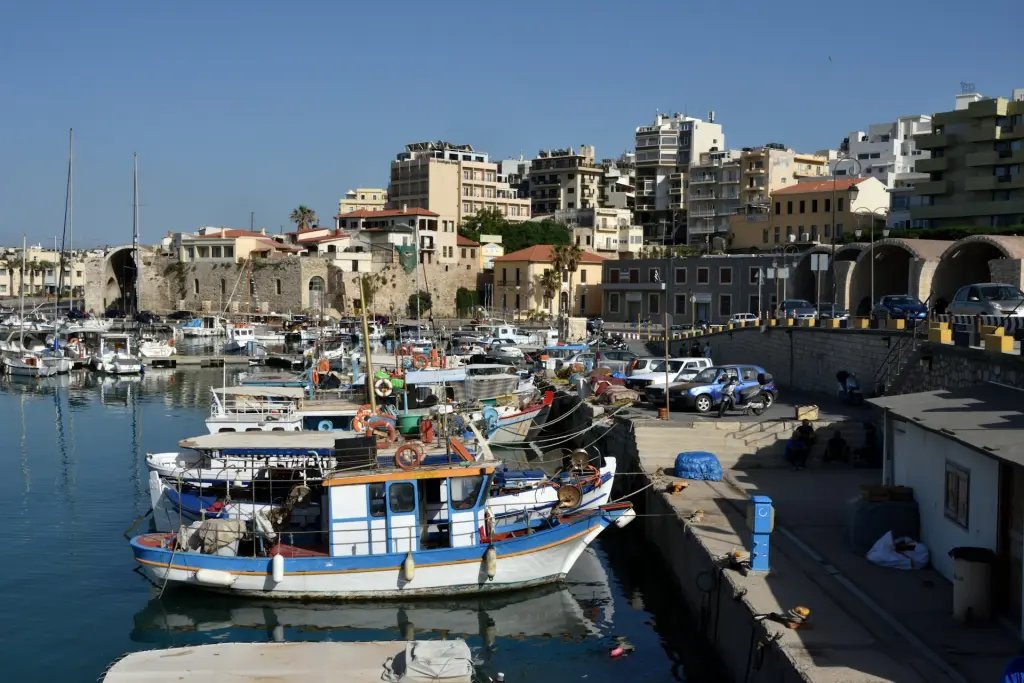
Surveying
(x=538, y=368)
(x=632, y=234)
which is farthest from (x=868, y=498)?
(x=632, y=234)

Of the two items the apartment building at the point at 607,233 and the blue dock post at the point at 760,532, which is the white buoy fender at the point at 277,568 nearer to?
the blue dock post at the point at 760,532


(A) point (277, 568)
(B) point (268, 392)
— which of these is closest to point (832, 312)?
(B) point (268, 392)

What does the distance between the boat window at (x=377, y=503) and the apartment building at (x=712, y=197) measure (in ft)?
284

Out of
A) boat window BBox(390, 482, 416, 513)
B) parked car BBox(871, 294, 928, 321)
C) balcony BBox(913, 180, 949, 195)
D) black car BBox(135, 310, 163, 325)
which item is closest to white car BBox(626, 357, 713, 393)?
parked car BBox(871, 294, 928, 321)

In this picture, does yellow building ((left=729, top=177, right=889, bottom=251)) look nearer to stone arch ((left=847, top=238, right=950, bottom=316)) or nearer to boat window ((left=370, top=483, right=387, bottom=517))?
stone arch ((left=847, top=238, right=950, bottom=316))

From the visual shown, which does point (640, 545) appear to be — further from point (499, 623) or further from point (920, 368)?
point (920, 368)

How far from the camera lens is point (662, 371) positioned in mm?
33938

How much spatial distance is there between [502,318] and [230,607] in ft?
228

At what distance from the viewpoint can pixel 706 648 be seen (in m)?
16.1

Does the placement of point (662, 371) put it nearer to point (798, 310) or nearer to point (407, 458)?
point (798, 310)

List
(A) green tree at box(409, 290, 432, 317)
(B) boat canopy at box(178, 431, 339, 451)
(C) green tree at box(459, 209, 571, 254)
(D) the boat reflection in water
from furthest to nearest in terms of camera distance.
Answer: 1. (C) green tree at box(459, 209, 571, 254)
2. (A) green tree at box(409, 290, 432, 317)
3. (B) boat canopy at box(178, 431, 339, 451)
4. (D) the boat reflection in water

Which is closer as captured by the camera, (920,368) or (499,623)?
(499,623)

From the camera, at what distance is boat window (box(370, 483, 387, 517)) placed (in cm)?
1812

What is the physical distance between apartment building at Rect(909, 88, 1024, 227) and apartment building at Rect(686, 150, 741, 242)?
3423 cm
